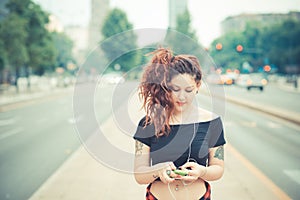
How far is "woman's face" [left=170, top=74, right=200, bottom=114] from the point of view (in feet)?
8.50

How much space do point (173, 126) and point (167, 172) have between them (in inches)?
11.6

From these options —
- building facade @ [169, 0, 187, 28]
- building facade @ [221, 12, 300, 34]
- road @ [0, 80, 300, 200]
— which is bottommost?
road @ [0, 80, 300, 200]

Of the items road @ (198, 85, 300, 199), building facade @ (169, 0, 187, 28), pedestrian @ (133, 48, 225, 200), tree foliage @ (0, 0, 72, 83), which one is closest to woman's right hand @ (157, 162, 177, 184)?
pedestrian @ (133, 48, 225, 200)

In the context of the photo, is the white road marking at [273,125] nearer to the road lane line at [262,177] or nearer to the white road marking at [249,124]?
the white road marking at [249,124]

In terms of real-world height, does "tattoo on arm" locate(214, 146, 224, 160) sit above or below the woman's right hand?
above

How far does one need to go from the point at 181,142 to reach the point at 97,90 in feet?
2.36

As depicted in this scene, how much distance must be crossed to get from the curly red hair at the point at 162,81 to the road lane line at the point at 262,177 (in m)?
4.35

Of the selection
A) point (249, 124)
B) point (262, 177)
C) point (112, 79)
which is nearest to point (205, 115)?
point (112, 79)

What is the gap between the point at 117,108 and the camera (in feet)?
9.50

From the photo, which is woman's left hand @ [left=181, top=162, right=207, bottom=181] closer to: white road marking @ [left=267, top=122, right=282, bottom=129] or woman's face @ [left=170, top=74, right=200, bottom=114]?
woman's face @ [left=170, top=74, right=200, bottom=114]

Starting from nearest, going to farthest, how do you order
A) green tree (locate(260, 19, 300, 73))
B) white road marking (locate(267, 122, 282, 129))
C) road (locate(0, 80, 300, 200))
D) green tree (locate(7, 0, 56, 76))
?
road (locate(0, 80, 300, 200)) → white road marking (locate(267, 122, 282, 129)) → green tree (locate(7, 0, 56, 76)) → green tree (locate(260, 19, 300, 73))

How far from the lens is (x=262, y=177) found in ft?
25.4

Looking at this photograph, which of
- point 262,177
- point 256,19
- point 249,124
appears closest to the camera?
point 262,177

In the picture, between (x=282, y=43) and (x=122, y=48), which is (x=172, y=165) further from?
(x=282, y=43)
